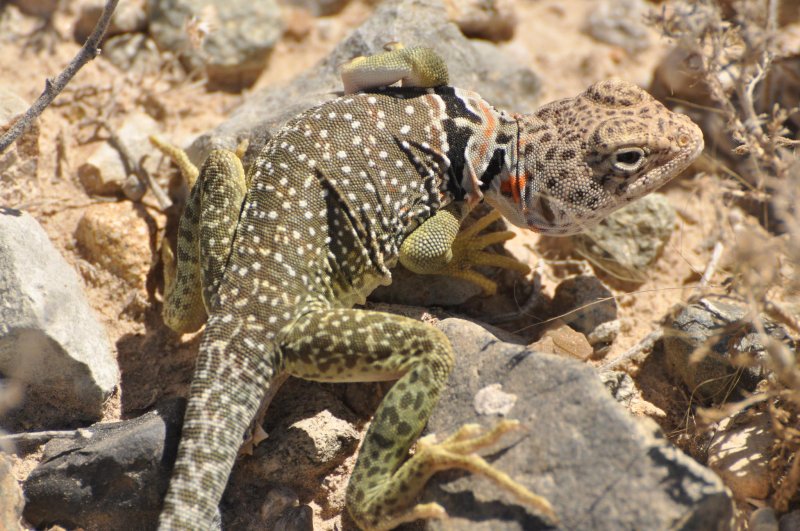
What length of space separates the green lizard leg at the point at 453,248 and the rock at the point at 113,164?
2.37 meters

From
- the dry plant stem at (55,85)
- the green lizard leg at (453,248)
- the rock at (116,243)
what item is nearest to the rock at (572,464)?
the green lizard leg at (453,248)

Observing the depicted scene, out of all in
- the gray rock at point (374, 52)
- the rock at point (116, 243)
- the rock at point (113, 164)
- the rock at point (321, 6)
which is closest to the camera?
the rock at point (116, 243)

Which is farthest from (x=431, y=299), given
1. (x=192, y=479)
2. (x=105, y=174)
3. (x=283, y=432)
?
(x=105, y=174)

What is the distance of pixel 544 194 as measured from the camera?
14.7ft

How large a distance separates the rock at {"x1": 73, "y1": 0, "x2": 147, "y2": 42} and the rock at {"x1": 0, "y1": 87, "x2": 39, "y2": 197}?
5.38 ft

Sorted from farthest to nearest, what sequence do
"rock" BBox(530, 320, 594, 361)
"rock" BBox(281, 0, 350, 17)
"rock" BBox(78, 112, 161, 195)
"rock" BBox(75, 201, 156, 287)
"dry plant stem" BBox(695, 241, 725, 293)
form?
"rock" BBox(281, 0, 350, 17)
"rock" BBox(78, 112, 161, 195)
"rock" BBox(75, 201, 156, 287)
"dry plant stem" BBox(695, 241, 725, 293)
"rock" BBox(530, 320, 594, 361)

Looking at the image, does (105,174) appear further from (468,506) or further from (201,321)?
(468,506)

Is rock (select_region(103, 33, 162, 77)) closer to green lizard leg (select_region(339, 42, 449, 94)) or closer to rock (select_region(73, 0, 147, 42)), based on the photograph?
rock (select_region(73, 0, 147, 42))

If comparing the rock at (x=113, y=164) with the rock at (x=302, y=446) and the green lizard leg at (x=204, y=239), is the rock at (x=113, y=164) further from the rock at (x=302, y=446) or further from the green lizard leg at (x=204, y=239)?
the rock at (x=302, y=446)

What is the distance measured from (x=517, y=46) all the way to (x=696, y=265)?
9.35ft

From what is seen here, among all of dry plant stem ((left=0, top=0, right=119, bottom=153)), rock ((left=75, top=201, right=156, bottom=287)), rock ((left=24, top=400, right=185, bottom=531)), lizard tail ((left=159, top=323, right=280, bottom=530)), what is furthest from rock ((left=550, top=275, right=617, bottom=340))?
dry plant stem ((left=0, top=0, right=119, bottom=153))

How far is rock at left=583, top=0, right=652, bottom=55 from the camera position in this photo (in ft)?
23.4

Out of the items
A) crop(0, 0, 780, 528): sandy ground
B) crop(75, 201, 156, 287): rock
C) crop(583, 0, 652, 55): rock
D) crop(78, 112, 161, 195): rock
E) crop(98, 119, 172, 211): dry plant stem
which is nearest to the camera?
crop(0, 0, 780, 528): sandy ground

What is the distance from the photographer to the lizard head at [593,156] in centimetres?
428
